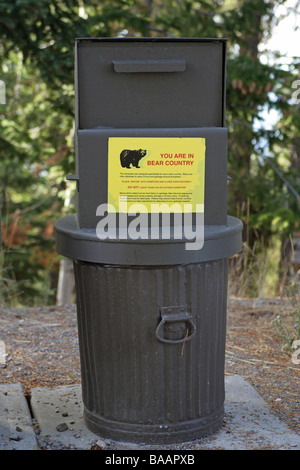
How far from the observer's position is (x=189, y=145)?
2.69 meters

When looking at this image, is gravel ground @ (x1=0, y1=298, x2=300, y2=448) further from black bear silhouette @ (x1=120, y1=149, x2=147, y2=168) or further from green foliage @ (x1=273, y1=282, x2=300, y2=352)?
black bear silhouette @ (x1=120, y1=149, x2=147, y2=168)

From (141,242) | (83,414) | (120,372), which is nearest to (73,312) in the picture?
(83,414)

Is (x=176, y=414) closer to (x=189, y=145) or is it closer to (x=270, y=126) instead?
(x=189, y=145)

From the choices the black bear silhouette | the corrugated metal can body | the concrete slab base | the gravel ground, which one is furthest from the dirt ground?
the black bear silhouette

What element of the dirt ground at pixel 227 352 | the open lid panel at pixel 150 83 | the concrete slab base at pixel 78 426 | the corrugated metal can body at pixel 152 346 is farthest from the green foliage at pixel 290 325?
the open lid panel at pixel 150 83

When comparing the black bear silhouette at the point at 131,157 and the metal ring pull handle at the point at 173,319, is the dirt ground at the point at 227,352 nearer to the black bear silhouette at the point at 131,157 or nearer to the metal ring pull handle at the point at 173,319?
the metal ring pull handle at the point at 173,319

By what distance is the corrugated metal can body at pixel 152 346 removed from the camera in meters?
2.69

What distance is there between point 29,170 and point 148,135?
967 centimetres

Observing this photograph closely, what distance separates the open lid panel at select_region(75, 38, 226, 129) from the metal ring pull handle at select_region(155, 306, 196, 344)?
0.90 m

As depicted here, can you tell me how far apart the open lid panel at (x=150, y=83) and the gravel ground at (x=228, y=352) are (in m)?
1.84

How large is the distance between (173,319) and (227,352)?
6.06 ft

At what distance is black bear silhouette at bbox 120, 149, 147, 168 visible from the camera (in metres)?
2.68

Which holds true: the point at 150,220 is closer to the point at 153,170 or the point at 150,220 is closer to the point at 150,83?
the point at 153,170

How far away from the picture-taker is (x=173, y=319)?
2.66m
